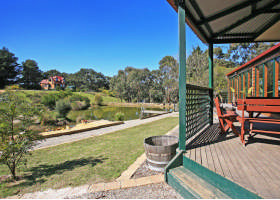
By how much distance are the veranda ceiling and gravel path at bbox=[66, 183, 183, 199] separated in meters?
2.77

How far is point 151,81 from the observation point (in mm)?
30484

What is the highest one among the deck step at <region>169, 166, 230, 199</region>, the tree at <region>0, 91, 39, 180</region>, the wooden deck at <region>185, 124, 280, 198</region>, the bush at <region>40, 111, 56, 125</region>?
the tree at <region>0, 91, 39, 180</region>

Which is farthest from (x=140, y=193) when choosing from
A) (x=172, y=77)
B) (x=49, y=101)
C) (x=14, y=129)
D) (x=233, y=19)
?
(x=172, y=77)

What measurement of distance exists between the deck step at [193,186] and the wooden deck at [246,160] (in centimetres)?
19

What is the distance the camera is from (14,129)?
8.31 feet

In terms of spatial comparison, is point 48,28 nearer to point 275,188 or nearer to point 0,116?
point 0,116

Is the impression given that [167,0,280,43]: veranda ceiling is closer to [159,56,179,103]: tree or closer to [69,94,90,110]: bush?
[159,56,179,103]: tree

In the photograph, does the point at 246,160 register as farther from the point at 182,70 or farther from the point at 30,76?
the point at 30,76

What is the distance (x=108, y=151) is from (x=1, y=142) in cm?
213

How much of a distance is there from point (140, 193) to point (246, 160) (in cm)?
147

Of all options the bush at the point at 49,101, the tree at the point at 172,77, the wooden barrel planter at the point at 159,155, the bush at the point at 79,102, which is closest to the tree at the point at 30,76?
the bush at the point at 79,102

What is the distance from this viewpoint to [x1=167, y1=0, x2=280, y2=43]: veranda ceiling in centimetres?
289

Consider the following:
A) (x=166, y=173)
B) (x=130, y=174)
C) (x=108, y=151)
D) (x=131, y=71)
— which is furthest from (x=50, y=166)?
(x=131, y=71)

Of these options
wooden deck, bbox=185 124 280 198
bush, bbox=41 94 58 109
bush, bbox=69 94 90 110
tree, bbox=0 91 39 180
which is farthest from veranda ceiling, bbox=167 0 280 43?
bush, bbox=69 94 90 110
